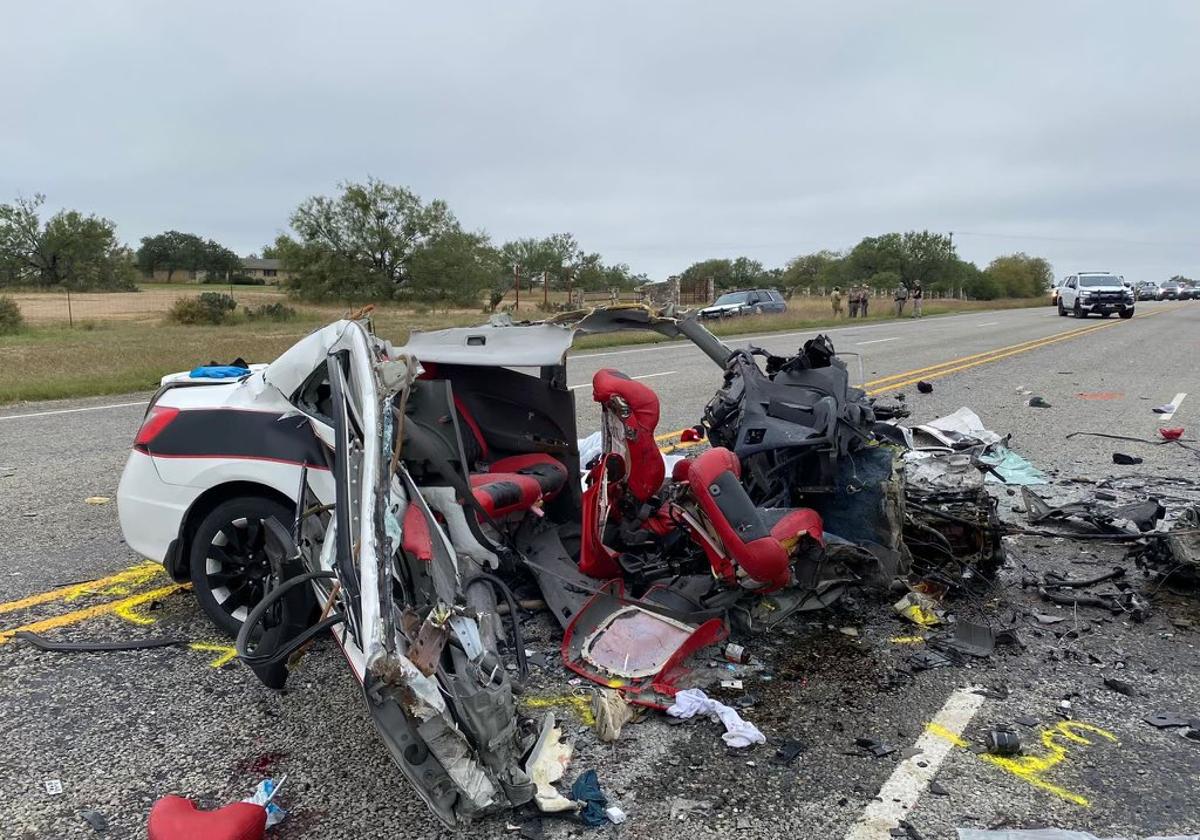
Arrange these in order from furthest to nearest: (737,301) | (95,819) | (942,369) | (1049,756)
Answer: (737,301)
(942,369)
(1049,756)
(95,819)

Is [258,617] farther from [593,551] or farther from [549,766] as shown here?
[593,551]

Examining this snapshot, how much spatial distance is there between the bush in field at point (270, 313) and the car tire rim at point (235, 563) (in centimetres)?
3125

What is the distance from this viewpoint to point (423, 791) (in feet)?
7.69

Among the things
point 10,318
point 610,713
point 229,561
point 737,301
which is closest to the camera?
point 610,713

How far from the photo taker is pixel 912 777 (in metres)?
2.88

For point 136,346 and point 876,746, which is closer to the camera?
point 876,746

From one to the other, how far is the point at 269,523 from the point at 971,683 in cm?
309

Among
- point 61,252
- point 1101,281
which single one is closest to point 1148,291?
point 1101,281

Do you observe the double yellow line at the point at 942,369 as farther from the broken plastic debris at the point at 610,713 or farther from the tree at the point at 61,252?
the tree at the point at 61,252

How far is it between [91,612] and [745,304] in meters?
30.4

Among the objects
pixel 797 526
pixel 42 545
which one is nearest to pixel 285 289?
pixel 42 545

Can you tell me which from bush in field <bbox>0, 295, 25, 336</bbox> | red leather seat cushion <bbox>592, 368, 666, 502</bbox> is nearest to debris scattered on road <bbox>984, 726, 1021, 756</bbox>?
red leather seat cushion <bbox>592, 368, 666, 502</bbox>

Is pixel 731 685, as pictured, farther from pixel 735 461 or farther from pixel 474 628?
pixel 474 628

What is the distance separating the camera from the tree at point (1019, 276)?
9994cm
